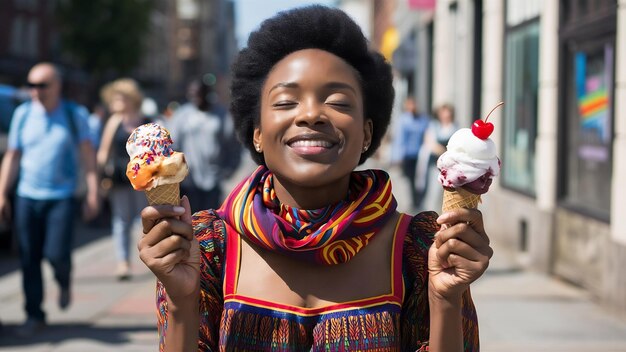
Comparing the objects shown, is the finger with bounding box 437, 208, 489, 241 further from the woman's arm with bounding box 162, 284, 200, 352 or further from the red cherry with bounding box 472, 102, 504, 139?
the woman's arm with bounding box 162, 284, 200, 352

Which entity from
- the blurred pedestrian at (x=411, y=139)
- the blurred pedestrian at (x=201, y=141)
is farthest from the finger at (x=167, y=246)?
the blurred pedestrian at (x=411, y=139)

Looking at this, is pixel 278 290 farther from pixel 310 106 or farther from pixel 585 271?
pixel 585 271

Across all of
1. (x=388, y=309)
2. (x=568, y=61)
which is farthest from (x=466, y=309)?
(x=568, y=61)

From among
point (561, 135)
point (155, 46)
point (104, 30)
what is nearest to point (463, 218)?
point (561, 135)

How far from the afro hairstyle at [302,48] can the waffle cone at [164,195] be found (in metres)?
0.45

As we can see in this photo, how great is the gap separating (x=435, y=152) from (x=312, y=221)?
30.5ft

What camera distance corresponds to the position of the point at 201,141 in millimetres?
7910

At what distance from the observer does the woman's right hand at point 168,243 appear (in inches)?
79.4

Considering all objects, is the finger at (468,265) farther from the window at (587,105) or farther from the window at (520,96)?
the window at (520,96)

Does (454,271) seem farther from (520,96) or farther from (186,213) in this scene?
(520,96)

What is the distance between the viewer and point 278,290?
7.37ft

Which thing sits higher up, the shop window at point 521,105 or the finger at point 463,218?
the shop window at point 521,105

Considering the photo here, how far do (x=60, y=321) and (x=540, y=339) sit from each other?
12.1ft

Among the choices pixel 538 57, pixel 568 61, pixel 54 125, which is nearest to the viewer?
pixel 54 125
